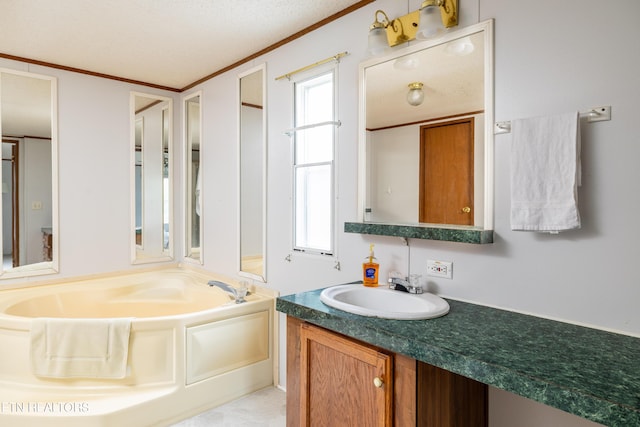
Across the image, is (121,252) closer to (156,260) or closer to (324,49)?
→ (156,260)

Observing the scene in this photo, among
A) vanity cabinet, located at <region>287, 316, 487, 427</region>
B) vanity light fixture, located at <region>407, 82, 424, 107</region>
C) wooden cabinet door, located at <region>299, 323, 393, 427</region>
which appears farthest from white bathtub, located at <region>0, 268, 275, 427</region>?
vanity light fixture, located at <region>407, 82, 424, 107</region>

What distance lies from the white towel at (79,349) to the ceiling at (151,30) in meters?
1.79

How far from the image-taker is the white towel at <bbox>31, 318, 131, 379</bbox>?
222cm

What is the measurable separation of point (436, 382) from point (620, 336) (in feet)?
2.03

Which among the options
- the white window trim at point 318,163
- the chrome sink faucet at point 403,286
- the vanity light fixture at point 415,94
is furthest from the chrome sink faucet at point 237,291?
the vanity light fixture at point 415,94

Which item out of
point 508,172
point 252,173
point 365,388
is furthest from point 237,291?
point 508,172

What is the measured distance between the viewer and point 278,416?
2.37 metres

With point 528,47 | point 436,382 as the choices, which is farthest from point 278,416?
point 528,47

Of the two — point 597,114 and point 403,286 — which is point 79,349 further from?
point 597,114

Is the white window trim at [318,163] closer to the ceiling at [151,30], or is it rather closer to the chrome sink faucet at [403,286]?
the ceiling at [151,30]

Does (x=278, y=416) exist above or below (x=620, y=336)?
below

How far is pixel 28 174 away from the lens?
3047 millimetres

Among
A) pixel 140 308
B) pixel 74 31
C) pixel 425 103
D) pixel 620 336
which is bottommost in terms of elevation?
pixel 140 308

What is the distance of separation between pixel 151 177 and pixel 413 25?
2769 millimetres
